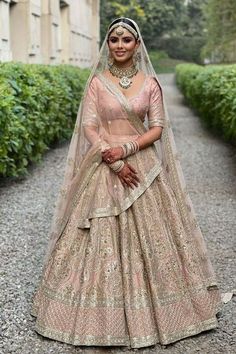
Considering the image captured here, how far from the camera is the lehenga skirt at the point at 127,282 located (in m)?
3.14

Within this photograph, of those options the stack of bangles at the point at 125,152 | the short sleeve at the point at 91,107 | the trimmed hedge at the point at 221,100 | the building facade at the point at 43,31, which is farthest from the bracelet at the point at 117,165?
the building facade at the point at 43,31

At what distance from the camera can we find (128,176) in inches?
126

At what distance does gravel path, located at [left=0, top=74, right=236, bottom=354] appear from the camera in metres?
3.27

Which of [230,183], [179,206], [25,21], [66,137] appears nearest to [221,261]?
[179,206]

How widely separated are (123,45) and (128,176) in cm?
70

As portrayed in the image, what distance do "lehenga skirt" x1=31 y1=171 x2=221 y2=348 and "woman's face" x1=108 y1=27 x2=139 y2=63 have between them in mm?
687

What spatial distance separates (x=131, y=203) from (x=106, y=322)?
64cm

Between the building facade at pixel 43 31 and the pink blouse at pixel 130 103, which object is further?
the building facade at pixel 43 31

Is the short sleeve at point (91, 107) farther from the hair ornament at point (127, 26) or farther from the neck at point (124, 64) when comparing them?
the hair ornament at point (127, 26)

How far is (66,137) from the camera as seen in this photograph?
10.9m

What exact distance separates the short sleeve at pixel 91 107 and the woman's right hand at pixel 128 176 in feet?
0.98

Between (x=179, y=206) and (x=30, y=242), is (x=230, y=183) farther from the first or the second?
(x=179, y=206)

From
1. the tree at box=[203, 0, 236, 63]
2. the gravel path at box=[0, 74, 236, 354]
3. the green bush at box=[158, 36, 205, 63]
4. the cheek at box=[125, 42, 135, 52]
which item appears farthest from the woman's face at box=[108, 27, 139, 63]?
the green bush at box=[158, 36, 205, 63]

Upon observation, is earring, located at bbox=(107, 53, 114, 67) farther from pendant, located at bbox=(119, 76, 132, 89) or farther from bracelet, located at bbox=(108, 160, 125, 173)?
bracelet, located at bbox=(108, 160, 125, 173)
